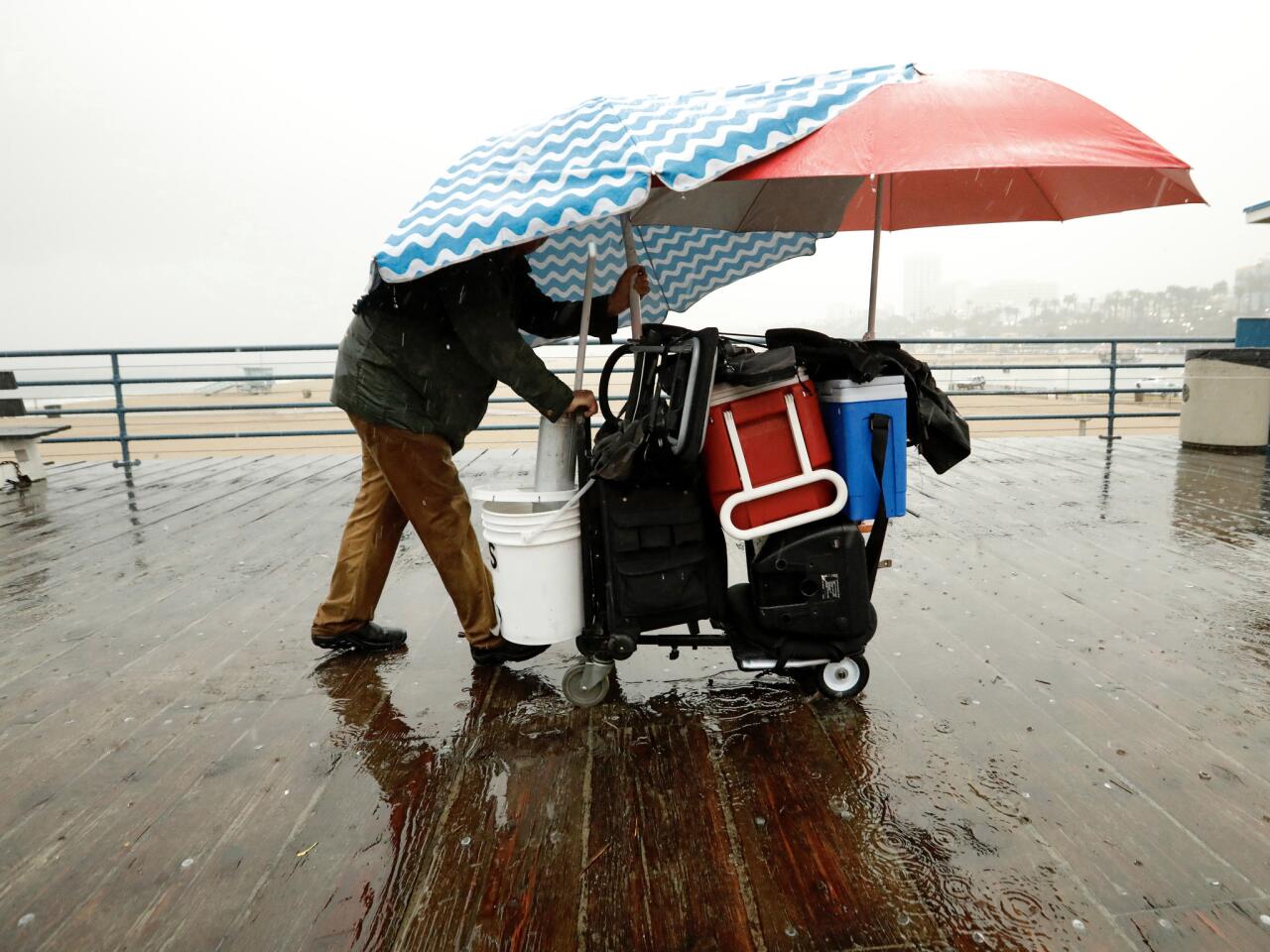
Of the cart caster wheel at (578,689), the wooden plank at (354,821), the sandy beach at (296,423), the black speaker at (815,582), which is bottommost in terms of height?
the sandy beach at (296,423)

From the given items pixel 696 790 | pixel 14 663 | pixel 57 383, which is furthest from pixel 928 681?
pixel 57 383

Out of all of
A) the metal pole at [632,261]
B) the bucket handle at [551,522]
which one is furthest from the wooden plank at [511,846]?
the metal pole at [632,261]

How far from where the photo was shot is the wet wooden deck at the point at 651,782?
1647mm

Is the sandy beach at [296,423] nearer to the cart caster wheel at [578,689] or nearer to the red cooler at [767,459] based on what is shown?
the cart caster wheel at [578,689]

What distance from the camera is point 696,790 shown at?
82.4 inches

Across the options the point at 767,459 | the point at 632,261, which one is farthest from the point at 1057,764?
the point at 632,261

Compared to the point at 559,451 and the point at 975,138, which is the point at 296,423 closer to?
the point at 559,451

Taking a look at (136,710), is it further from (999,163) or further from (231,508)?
(231,508)

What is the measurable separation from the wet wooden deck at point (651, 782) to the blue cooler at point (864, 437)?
658mm

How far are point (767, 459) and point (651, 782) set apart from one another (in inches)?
35.8

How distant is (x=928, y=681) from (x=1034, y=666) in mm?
411

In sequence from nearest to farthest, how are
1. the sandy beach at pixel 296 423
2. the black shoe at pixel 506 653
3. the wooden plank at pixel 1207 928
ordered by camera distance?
1. the wooden plank at pixel 1207 928
2. the black shoe at pixel 506 653
3. the sandy beach at pixel 296 423

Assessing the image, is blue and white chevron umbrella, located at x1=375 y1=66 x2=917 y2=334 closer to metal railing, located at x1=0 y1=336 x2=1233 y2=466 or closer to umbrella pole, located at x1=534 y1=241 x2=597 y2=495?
umbrella pole, located at x1=534 y1=241 x2=597 y2=495

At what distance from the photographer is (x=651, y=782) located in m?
2.13
